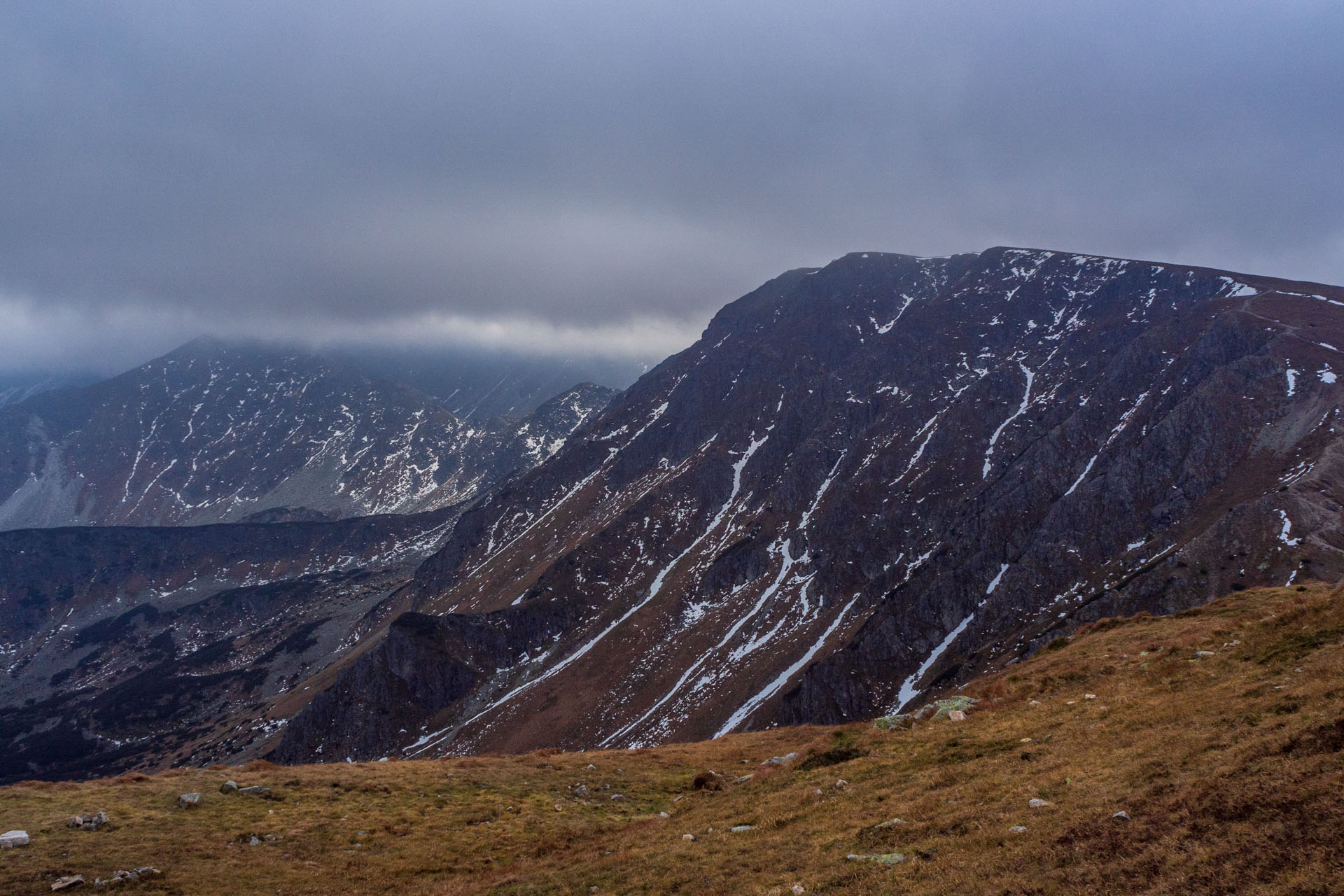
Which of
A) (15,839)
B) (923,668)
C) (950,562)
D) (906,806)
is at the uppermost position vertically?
(906,806)

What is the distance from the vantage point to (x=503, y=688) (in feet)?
558

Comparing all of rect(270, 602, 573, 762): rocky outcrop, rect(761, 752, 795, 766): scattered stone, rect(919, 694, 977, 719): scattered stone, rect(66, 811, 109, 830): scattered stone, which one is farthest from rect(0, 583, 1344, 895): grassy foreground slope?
rect(270, 602, 573, 762): rocky outcrop

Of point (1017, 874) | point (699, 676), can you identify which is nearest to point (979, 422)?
point (699, 676)

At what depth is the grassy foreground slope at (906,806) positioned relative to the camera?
10.8m

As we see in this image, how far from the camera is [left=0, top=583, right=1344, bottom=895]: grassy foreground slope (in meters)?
10.8

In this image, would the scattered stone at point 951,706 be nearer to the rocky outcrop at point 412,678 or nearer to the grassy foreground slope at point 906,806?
the grassy foreground slope at point 906,806

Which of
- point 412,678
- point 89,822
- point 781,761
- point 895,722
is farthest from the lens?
point 412,678

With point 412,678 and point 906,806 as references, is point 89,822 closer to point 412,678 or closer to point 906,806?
point 906,806

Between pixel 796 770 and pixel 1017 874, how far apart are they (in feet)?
44.4

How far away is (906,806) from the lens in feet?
53.1

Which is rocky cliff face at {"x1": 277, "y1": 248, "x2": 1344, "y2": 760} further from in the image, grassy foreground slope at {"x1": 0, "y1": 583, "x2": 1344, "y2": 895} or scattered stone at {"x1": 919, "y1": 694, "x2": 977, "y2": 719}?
grassy foreground slope at {"x1": 0, "y1": 583, "x2": 1344, "y2": 895}

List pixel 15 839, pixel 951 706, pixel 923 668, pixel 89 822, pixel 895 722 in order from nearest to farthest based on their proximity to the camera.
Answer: pixel 15 839 → pixel 89 822 → pixel 895 722 → pixel 951 706 → pixel 923 668

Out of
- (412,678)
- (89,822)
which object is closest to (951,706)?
(89,822)

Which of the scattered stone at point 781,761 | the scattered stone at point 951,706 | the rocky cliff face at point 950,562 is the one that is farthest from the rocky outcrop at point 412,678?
the scattered stone at point 951,706
